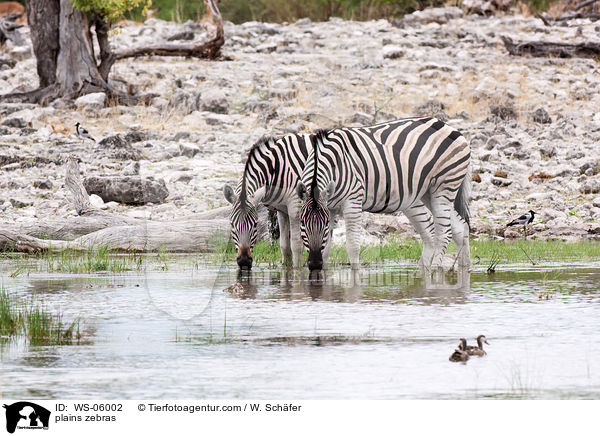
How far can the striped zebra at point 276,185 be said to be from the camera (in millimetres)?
9250

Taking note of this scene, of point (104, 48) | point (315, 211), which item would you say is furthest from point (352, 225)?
point (104, 48)

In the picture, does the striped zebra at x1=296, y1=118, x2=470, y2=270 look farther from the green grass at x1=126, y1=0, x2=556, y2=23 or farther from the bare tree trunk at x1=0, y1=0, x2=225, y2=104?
the green grass at x1=126, y1=0, x2=556, y2=23

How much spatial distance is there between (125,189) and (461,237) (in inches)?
225

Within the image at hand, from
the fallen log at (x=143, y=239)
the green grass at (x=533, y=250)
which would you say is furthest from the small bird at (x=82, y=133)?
the green grass at (x=533, y=250)

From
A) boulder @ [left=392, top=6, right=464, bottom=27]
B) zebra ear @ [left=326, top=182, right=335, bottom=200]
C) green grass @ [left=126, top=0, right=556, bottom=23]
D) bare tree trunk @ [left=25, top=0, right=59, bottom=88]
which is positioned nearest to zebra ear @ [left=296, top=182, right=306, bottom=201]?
zebra ear @ [left=326, top=182, right=335, bottom=200]

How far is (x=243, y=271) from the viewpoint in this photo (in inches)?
370

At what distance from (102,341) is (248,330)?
101 centimetres

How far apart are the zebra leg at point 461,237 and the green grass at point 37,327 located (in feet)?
17.7

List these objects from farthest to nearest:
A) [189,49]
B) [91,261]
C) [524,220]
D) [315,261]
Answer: [189,49], [524,220], [91,261], [315,261]

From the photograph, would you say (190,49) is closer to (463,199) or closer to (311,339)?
(463,199)

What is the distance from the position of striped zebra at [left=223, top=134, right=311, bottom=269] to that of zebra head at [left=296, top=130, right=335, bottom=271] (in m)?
0.27

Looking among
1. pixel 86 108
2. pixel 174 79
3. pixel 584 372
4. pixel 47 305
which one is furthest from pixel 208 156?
pixel 584 372

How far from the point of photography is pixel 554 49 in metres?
24.2

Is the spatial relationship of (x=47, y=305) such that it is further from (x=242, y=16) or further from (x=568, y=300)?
(x=242, y=16)
